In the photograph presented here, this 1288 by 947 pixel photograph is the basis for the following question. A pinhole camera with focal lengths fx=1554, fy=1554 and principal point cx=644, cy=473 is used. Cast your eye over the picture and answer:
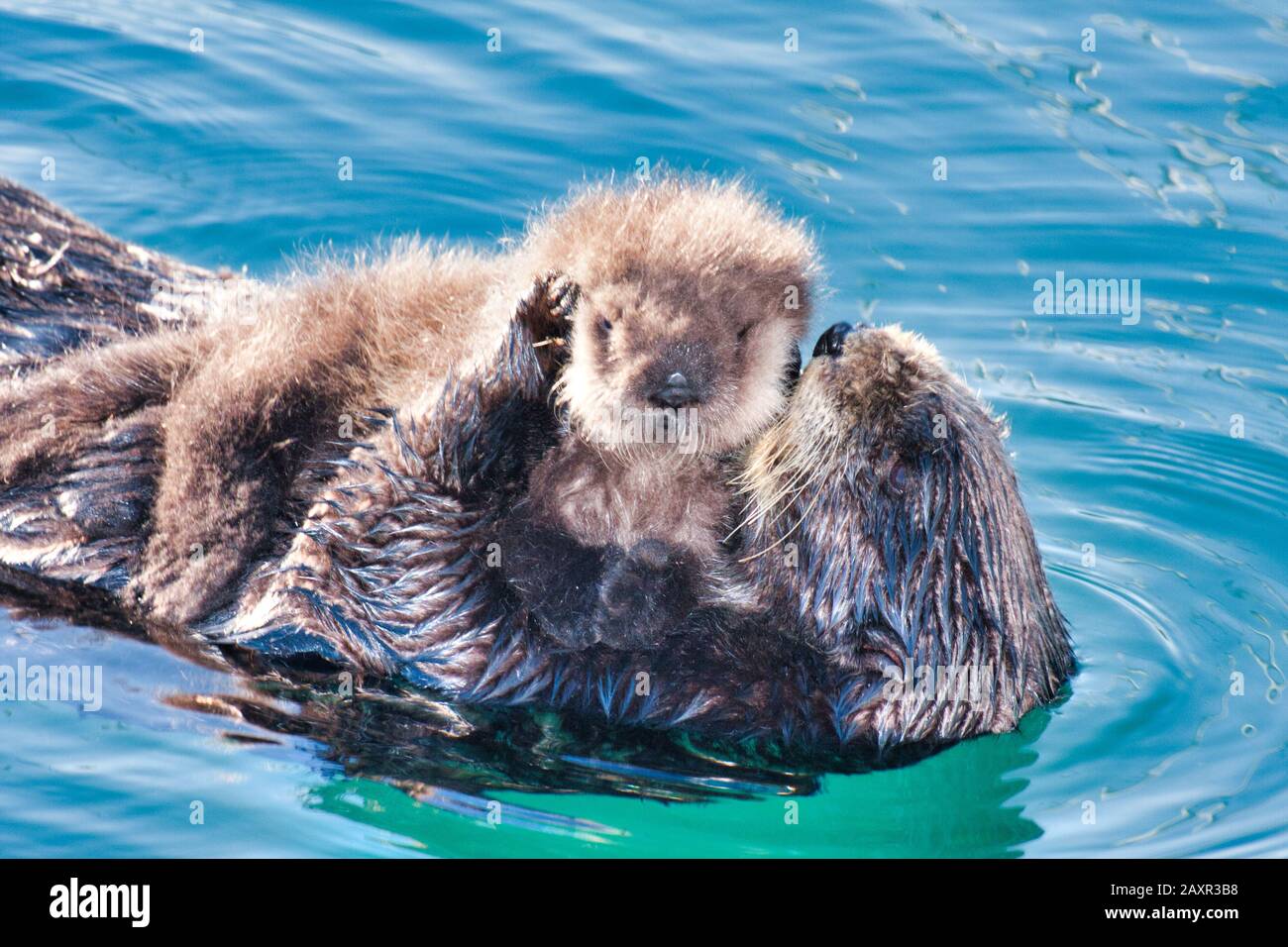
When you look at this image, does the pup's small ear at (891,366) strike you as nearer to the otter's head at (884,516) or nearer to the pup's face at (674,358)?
the otter's head at (884,516)

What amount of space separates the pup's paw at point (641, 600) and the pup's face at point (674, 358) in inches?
12.7

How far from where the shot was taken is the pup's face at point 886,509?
12.7 ft

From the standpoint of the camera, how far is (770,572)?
3.96 metres

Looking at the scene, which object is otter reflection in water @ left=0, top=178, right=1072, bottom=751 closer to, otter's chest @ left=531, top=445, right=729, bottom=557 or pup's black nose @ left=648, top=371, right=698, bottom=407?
otter's chest @ left=531, top=445, right=729, bottom=557

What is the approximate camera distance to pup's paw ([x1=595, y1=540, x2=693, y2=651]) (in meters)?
3.90

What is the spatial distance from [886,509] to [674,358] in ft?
2.66

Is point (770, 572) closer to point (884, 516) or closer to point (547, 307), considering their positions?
point (884, 516)

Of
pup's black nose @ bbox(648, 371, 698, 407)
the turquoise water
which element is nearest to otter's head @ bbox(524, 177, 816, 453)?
pup's black nose @ bbox(648, 371, 698, 407)

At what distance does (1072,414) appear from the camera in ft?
20.1

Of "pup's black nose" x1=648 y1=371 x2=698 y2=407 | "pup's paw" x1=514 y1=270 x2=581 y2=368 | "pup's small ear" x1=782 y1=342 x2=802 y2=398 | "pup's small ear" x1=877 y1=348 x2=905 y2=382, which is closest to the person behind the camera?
"pup's black nose" x1=648 y1=371 x2=698 y2=407

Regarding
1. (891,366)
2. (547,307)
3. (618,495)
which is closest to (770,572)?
(618,495)

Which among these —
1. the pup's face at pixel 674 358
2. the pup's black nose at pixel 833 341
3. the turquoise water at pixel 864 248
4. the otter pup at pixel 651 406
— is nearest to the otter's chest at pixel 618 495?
the otter pup at pixel 651 406

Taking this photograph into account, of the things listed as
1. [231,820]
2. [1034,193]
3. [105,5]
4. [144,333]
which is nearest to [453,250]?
[144,333]
